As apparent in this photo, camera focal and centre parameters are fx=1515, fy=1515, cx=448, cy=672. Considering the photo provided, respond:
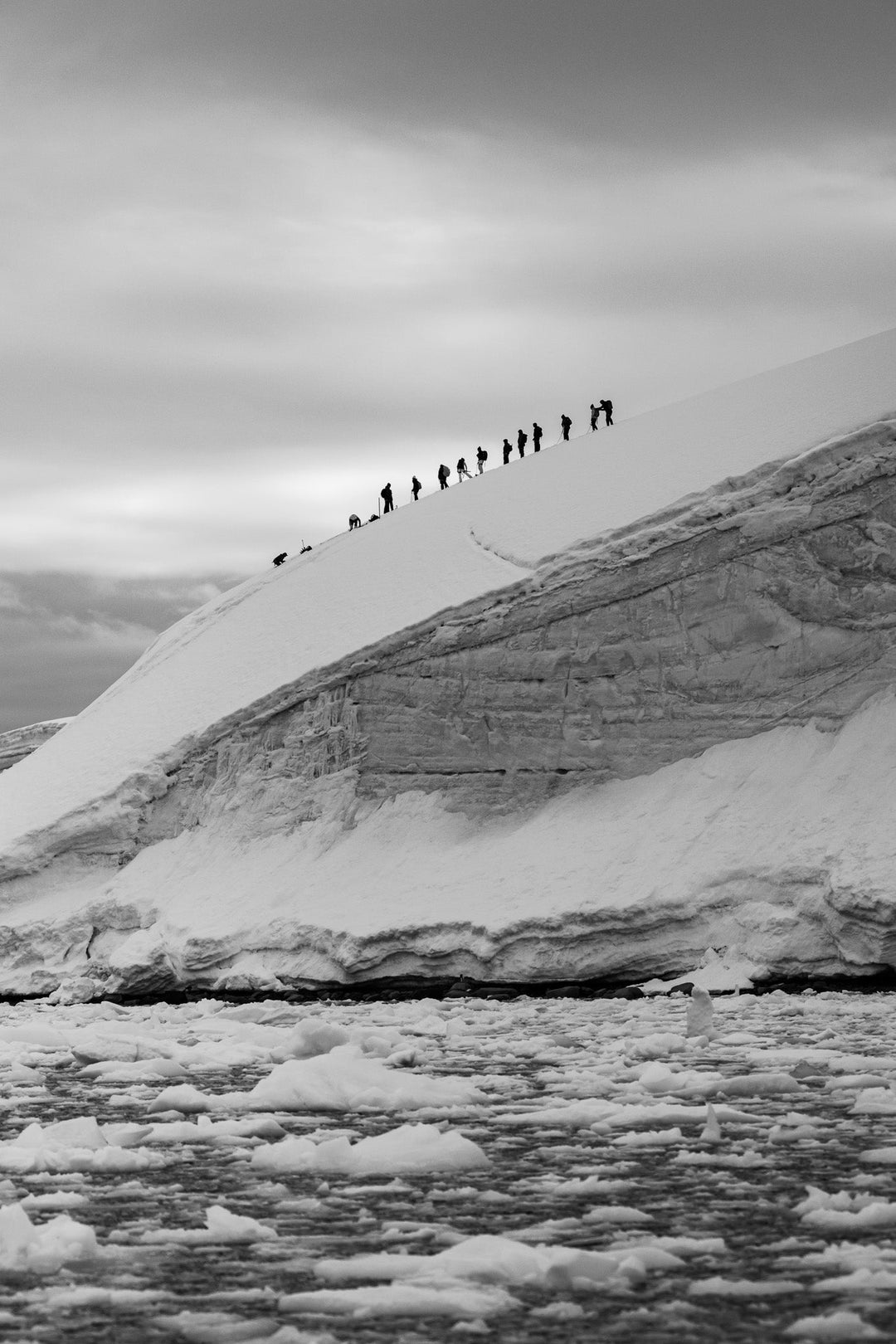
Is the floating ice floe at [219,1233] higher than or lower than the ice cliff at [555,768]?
lower

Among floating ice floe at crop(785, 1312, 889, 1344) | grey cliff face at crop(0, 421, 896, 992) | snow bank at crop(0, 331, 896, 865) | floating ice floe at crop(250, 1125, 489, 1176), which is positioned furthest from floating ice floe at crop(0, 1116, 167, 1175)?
snow bank at crop(0, 331, 896, 865)

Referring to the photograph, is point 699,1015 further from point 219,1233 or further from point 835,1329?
point 835,1329

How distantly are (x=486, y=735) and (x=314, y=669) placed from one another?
324 centimetres

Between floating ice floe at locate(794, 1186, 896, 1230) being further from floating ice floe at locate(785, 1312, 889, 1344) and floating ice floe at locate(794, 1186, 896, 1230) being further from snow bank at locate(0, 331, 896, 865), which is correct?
snow bank at locate(0, 331, 896, 865)

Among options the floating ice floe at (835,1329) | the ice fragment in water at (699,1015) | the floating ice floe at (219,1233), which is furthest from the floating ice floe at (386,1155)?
the ice fragment in water at (699,1015)

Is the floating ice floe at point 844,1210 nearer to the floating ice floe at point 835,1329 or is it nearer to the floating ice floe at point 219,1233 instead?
the floating ice floe at point 835,1329

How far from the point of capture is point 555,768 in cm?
2317

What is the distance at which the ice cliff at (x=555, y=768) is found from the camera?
19953 millimetres

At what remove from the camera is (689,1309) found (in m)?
5.43

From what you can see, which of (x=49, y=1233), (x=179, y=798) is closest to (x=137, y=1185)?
(x=49, y=1233)

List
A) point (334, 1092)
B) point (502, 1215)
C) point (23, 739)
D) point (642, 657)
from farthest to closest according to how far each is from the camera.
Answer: point (23, 739) → point (642, 657) → point (334, 1092) → point (502, 1215)

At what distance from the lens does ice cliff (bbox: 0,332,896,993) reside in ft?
65.5

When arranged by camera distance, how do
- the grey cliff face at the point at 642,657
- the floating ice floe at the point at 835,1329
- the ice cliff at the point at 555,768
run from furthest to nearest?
the grey cliff face at the point at 642,657, the ice cliff at the point at 555,768, the floating ice floe at the point at 835,1329

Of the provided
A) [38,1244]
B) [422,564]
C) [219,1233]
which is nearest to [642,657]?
[422,564]
